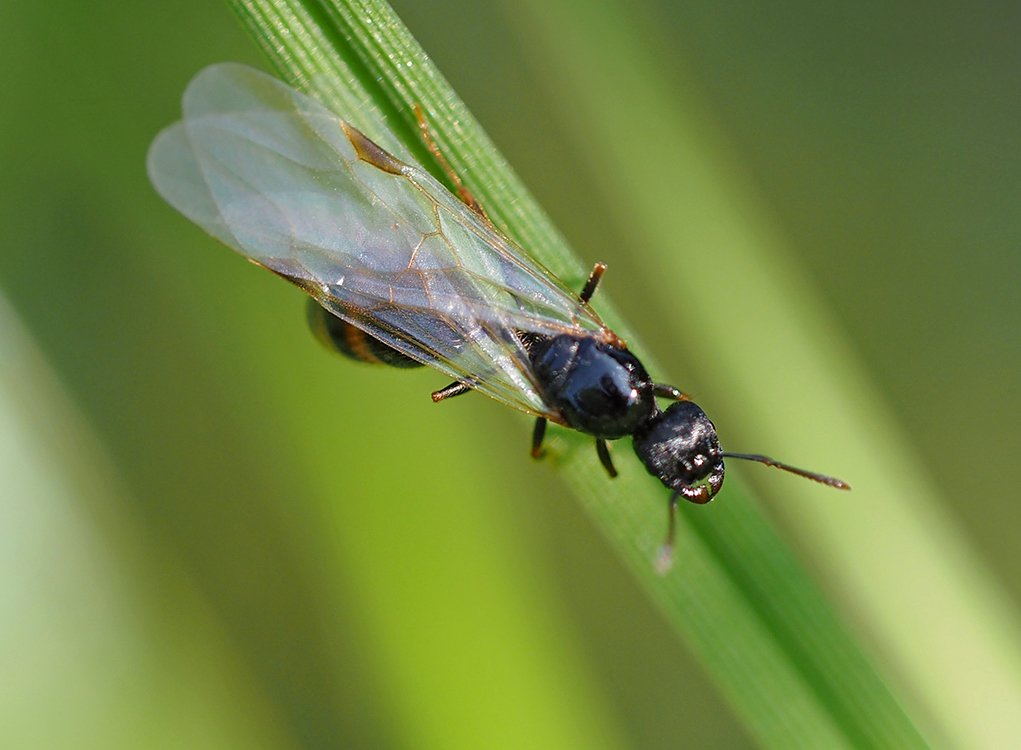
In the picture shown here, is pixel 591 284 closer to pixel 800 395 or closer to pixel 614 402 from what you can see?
pixel 614 402

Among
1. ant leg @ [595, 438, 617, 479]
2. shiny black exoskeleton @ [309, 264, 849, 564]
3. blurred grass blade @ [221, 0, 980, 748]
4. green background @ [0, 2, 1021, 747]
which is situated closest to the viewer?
blurred grass blade @ [221, 0, 980, 748]

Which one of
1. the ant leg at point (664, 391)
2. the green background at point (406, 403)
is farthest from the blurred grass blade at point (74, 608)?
the ant leg at point (664, 391)

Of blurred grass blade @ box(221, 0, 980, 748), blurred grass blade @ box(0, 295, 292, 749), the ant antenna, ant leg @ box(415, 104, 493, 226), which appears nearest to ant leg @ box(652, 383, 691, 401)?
the ant antenna

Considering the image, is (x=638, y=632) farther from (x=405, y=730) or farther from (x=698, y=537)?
(x=698, y=537)

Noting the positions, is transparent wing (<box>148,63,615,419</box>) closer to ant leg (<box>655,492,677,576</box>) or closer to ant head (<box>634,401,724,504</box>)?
A: ant head (<box>634,401,724,504</box>)

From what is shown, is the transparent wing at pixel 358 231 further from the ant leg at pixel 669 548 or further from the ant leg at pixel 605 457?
the ant leg at pixel 669 548

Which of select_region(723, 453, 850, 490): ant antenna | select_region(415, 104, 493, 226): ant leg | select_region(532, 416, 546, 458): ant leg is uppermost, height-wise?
select_region(415, 104, 493, 226): ant leg

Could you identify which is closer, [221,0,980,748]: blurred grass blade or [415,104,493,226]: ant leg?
[221,0,980,748]: blurred grass blade

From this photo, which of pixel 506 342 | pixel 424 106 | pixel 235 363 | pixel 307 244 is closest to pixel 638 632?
pixel 506 342
